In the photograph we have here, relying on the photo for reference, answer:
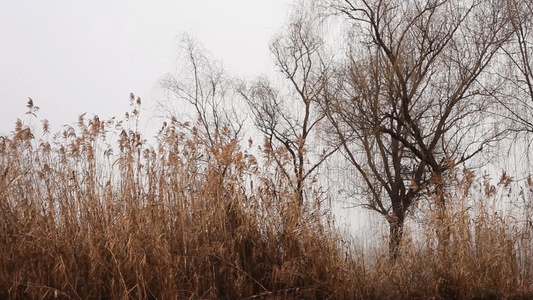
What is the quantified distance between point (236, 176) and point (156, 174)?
711 mm

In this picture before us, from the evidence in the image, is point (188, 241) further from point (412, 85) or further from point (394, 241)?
point (412, 85)

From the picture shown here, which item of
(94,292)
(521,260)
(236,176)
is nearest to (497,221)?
(521,260)

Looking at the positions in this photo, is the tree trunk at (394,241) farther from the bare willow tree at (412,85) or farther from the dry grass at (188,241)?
the bare willow tree at (412,85)

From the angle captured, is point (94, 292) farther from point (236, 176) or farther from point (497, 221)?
point (497, 221)

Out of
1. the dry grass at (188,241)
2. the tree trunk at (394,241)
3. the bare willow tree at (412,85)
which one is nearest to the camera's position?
the dry grass at (188,241)

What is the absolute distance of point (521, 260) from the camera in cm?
563

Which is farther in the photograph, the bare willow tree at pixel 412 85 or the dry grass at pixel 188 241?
the bare willow tree at pixel 412 85

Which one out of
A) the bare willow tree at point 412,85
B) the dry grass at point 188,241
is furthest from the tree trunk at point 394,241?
the bare willow tree at point 412,85

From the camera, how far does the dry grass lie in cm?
438

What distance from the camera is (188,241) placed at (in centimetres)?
468

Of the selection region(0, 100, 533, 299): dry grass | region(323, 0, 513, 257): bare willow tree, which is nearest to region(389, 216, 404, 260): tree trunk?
region(0, 100, 533, 299): dry grass

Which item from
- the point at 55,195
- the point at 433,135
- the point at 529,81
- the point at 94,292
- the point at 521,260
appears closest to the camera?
the point at 94,292

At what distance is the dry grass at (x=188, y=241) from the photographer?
4.38 m

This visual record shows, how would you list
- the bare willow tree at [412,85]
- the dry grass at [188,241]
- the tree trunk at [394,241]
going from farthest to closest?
the bare willow tree at [412,85]
the tree trunk at [394,241]
the dry grass at [188,241]
